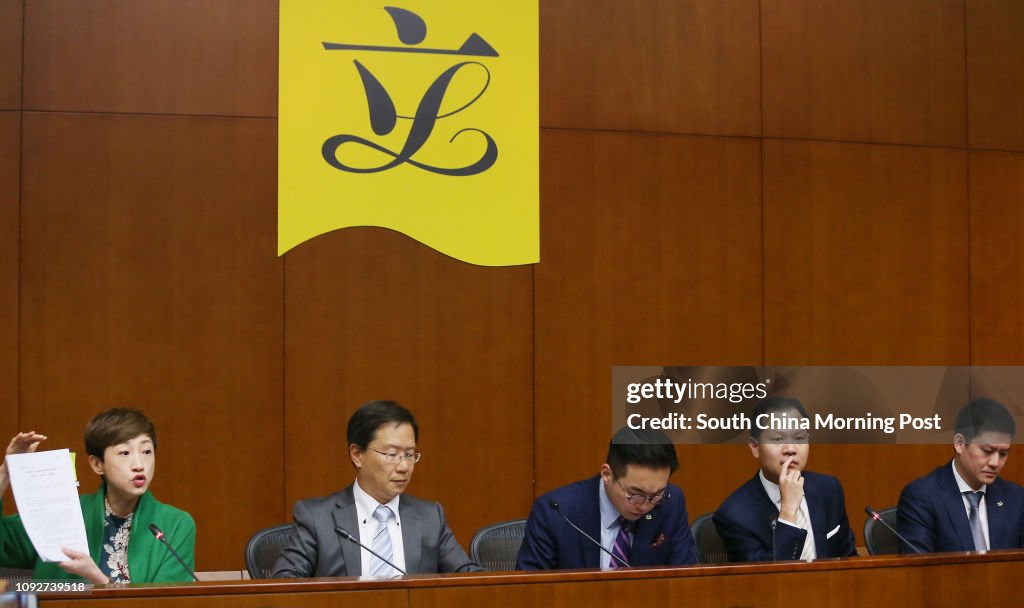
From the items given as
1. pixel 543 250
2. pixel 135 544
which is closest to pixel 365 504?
pixel 135 544

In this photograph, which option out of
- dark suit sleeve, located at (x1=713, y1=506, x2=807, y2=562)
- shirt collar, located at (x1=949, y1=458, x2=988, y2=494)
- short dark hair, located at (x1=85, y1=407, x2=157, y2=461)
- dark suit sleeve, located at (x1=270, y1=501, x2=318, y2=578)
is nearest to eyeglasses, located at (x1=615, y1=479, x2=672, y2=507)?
dark suit sleeve, located at (x1=713, y1=506, x2=807, y2=562)

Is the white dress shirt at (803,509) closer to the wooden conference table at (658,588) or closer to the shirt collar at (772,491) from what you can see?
the shirt collar at (772,491)

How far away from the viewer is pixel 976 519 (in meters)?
3.63

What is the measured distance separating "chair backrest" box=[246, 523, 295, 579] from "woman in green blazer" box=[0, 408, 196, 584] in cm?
17

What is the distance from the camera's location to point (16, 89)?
4.59m

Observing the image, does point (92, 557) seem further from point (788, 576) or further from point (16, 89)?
point (16, 89)

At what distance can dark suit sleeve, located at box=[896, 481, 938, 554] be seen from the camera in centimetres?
356

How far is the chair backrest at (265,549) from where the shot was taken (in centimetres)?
310

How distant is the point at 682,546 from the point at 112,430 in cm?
169

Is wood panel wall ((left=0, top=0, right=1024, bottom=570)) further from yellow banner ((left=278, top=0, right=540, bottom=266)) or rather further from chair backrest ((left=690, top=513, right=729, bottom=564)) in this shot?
chair backrest ((left=690, top=513, right=729, bottom=564))

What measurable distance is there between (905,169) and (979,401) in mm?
2053

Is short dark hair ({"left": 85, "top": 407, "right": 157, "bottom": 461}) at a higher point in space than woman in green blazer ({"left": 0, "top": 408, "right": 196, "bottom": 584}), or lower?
higher

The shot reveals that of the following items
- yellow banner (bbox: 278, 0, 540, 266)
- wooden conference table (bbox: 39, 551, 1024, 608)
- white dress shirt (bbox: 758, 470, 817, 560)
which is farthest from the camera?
yellow banner (bbox: 278, 0, 540, 266)

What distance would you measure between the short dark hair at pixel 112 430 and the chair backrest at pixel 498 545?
1.01 metres
